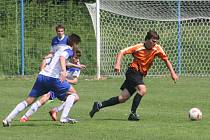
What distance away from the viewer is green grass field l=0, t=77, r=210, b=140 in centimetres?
998

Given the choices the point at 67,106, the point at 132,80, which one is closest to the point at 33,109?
the point at 67,106

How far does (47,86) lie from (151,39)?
219 centimetres

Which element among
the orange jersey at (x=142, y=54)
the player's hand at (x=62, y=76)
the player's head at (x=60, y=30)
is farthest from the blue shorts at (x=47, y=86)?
the player's head at (x=60, y=30)

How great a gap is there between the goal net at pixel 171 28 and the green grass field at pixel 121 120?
6.98m

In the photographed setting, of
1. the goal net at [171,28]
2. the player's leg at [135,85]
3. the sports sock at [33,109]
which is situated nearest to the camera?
the sports sock at [33,109]

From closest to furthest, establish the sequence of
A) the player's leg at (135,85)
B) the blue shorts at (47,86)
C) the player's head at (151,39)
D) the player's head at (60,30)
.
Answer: the blue shorts at (47,86), the player's head at (151,39), the player's leg at (135,85), the player's head at (60,30)

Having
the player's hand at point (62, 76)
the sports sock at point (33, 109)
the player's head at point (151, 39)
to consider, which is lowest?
the sports sock at point (33, 109)

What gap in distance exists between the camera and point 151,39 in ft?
39.8

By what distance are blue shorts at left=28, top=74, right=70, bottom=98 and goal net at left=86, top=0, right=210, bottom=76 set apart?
14939mm

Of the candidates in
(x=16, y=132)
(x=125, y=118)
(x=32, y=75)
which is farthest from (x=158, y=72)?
(x=16, y=132)

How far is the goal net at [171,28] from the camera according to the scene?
2656 centimetres

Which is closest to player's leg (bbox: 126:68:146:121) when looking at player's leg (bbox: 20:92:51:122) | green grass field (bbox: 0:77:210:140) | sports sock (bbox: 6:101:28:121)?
green grass field (bbox: 0:77:210:140)

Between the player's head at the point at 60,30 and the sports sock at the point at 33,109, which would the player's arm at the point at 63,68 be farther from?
the player's head at the point at 60,30

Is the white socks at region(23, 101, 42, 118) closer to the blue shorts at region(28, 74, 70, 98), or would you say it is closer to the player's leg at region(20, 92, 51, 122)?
the player's leg at region(20, 92, 51, 122)
